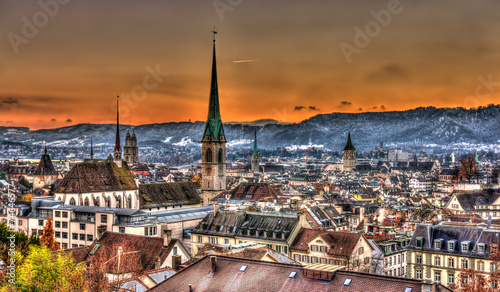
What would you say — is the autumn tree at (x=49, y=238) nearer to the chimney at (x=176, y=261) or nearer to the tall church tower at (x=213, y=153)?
the chimney at (x=176, y=261)

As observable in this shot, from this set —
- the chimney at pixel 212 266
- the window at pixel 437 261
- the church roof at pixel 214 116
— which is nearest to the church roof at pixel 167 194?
the church roof at pixel 214 116

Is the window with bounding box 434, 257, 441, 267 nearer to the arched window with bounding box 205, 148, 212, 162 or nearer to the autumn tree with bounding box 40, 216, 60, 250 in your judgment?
the autumn tree with bounding box 40, 216, 60, 250

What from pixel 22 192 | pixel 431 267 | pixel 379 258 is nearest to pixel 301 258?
pixel 379 258

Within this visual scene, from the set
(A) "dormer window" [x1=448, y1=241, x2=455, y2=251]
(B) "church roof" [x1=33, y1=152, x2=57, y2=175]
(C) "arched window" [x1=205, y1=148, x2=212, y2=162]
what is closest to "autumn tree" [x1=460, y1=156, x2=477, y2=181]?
(C) "arched window" [x1=205, y1=148, x2=212, y2=162]

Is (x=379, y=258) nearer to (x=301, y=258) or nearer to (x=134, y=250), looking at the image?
(x=301, y=258)

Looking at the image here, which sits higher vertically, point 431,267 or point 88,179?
point 88,179
